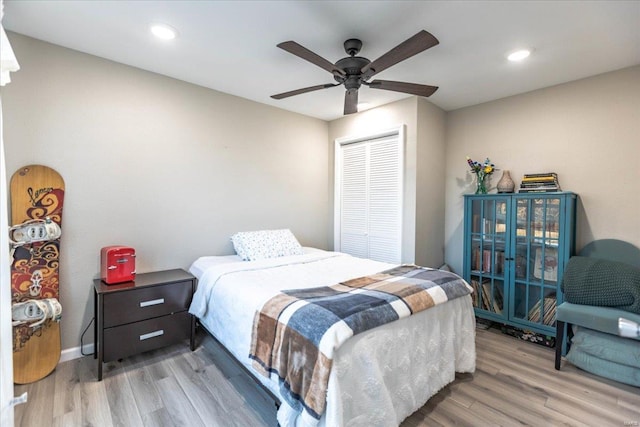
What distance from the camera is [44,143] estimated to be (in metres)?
2.31

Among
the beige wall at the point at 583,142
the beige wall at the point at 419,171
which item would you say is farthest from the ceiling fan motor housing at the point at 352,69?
the beige wall at the point at 583,142

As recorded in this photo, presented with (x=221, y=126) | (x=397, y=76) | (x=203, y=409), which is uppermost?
(x=397, y=76)

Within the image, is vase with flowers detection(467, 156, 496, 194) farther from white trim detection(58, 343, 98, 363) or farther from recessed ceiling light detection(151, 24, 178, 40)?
white trim detection(58, 343, 98, 363)

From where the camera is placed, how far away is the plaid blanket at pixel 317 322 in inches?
56.4

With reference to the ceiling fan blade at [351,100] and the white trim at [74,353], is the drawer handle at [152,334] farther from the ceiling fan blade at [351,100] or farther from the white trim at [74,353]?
the ceiling fan blade at [351,100]

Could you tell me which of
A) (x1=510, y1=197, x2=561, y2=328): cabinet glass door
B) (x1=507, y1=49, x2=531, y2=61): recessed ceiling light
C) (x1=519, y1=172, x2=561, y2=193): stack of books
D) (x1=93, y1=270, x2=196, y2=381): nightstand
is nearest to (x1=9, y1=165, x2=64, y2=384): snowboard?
A: (x1=93, y1=270, x2=196, y2=381): nightstand

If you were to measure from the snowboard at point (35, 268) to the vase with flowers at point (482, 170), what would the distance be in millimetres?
3967

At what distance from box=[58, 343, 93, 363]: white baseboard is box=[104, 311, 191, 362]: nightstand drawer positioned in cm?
52

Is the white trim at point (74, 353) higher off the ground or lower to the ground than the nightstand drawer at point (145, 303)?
lower

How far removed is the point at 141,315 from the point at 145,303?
9 centimetres

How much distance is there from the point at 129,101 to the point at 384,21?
2267 mm

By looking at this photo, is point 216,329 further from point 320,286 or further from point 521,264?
point 521,264

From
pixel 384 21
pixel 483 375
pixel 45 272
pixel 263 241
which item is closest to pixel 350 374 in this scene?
pixel 483 375

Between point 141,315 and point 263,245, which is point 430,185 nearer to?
point 263,245
